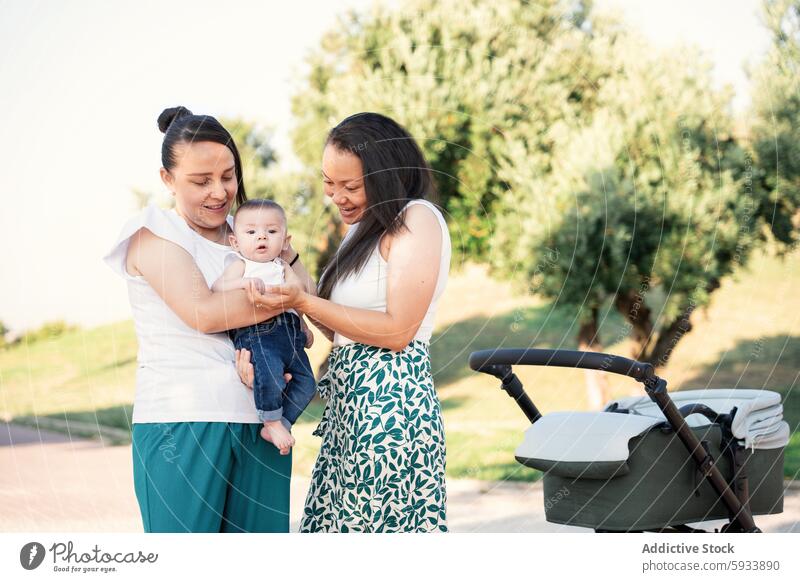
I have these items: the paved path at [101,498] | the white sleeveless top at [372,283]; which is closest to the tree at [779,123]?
the paved path at [101,498]

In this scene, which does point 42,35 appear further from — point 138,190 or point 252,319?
point 252,319

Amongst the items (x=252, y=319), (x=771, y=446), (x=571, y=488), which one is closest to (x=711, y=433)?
(x=771, y=446)

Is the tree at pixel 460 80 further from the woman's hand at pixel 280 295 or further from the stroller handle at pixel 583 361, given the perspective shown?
the woman's hand at pixel 280 295

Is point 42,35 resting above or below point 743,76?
above

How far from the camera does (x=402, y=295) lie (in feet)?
8.98

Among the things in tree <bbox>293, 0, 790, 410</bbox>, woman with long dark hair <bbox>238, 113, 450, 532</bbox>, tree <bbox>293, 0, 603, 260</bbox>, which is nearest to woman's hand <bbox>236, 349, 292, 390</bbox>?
woman with long dark hair <bbox>238, 113, 450, 532</bbox>

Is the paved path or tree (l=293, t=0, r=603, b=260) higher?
tree (l=293, t=0, r=603, b=260)

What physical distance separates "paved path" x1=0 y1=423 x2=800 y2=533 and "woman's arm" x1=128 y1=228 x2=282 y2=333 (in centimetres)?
297

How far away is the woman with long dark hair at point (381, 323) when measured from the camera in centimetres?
275

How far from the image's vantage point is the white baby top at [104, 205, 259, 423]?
271cm

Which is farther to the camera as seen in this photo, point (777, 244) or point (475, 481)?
point (777, 244)

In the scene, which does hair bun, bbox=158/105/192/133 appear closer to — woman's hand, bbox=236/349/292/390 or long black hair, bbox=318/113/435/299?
long black hair, bbox=318/113/435/299

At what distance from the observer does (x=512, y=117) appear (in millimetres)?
7250

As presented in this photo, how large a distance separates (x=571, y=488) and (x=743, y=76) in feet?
16.2
